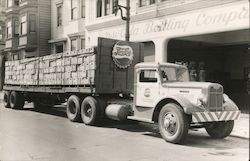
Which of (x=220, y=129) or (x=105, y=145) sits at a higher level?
(x=220, y=129)

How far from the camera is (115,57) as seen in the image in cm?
1326

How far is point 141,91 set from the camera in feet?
36.7

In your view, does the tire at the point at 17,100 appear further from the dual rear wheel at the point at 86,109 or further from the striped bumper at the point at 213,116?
the striped bumper at the point at 213,116

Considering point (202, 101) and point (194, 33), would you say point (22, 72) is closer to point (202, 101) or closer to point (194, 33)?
point (194, 33)

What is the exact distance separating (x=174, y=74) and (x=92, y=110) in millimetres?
3144

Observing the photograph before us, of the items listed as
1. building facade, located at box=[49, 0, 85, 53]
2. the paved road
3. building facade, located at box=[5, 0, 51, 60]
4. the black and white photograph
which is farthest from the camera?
building facade, located at box=[5, 0, 51, 60]

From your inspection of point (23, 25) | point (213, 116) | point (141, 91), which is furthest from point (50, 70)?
point (23, 25)

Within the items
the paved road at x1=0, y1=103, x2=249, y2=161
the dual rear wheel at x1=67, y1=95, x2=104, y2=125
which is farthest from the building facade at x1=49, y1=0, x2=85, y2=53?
the paved road at x1=0, y1=103, x2=249, y2=161

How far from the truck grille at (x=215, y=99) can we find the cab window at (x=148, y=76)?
5.84 feet

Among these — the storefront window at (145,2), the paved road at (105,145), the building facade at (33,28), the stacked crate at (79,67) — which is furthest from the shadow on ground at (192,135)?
the building facade at (33,28)

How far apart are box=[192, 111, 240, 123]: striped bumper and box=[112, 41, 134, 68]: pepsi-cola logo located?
4518 millimetres

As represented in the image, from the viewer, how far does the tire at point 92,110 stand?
12695 mm

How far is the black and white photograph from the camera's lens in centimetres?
906

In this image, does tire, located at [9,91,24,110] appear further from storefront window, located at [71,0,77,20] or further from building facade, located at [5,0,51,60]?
building facade, located at [5,0,51,60]
